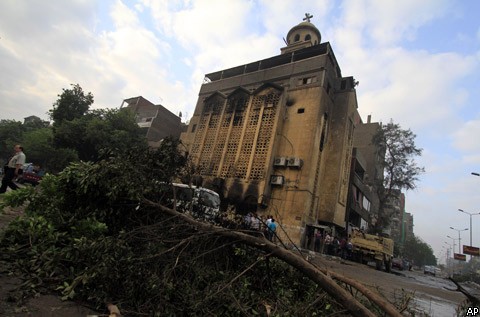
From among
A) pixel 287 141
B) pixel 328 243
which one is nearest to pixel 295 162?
pixel 287 141

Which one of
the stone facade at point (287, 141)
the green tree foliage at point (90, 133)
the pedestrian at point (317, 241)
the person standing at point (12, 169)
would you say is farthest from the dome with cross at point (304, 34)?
the person standing at point (12, 169)

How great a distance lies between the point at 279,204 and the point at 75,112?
22683mm

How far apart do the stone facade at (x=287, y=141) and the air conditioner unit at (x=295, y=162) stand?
71 millimetres

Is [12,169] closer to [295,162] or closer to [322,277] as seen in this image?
[322,277]

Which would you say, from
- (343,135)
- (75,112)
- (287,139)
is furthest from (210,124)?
(75,112)

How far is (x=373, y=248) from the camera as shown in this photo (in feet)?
56.9

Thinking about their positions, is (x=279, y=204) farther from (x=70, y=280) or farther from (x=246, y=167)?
(x=70, y=280)

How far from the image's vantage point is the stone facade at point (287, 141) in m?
19.6

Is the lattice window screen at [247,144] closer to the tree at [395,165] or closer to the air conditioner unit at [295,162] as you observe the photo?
the air conditioner unit at [295,162]

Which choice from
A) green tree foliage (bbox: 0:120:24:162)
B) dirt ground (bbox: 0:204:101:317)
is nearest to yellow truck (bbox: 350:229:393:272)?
dirt ground (bbox: 0:204:101:317)

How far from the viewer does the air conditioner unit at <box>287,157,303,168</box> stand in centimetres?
1927

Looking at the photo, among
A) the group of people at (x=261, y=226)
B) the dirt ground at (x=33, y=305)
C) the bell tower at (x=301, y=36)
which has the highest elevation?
the bell tower at (x=301, y=36)

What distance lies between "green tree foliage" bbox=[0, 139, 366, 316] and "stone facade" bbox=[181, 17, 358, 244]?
46.9ft

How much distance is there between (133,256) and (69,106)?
98.6ft
